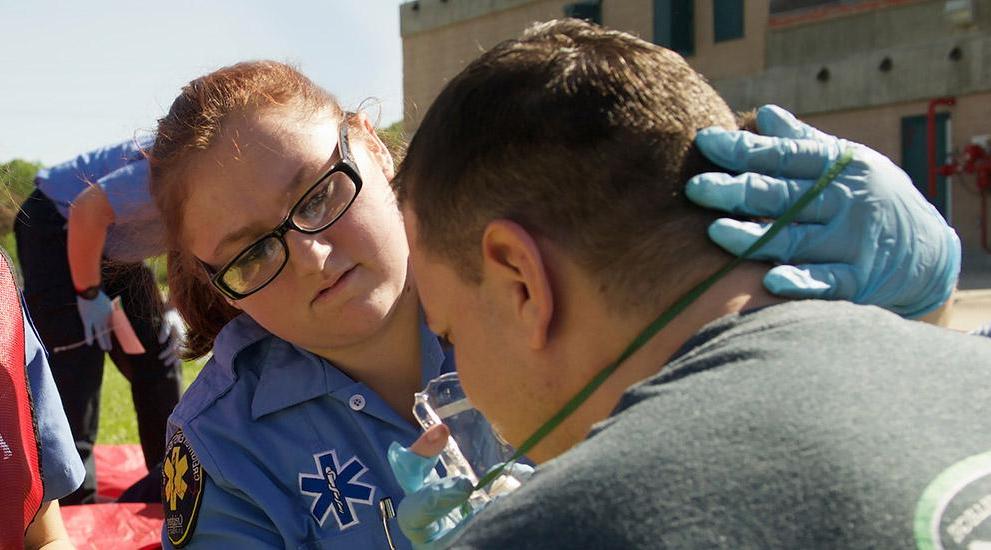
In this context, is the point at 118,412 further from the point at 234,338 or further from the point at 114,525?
the point at 234,338

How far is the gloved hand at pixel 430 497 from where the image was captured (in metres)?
1.43

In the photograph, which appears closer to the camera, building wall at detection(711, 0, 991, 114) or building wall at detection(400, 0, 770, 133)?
building wall at detection(711, 0, 991, 114)

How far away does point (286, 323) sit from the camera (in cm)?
187

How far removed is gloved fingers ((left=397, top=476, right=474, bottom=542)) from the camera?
1.42 metres

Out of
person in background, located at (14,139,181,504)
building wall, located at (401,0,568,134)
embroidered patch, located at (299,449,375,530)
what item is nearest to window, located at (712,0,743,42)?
building wall, located at (401,0,568,134)

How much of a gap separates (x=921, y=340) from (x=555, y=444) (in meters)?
0.44

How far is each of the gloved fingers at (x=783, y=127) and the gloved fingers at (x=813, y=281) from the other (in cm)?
20

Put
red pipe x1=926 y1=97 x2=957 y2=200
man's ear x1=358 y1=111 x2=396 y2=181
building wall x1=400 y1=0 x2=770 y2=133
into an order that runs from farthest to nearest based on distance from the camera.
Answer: building wall x1=400 y1=0 x2=770 y2=133, red pipe x1=926 y1=97 x2=957 y2=200, man's ear x1=358 y1=111 x2=396 y2=181

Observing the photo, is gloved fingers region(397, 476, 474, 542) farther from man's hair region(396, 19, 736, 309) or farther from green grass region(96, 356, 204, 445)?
green grass region(96, 356, 204, 445)

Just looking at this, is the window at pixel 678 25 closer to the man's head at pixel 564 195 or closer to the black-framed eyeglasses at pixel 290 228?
the black-framed eyeglasses at pixel 290 228

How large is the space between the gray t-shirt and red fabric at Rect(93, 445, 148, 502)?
3706mm

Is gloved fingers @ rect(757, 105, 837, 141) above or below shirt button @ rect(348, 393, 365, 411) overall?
above

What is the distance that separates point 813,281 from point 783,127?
29cm

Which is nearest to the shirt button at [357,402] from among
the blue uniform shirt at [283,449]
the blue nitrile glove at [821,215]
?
the blue uniform shirt at [283,449]
